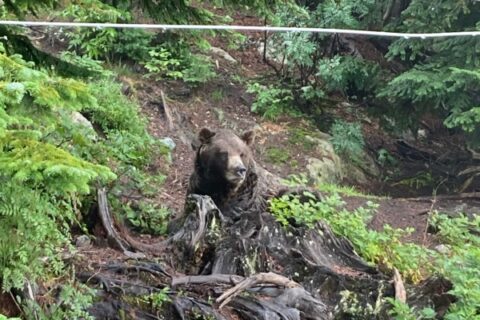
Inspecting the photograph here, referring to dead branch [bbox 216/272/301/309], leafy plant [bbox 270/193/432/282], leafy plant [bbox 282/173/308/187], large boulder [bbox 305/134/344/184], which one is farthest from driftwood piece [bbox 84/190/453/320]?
large boulder [bbox 305/134/344/184]

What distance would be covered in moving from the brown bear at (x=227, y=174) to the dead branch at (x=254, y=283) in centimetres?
135

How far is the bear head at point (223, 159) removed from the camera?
6230 mm

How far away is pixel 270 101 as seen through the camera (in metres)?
12.6

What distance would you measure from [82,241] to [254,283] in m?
1.35

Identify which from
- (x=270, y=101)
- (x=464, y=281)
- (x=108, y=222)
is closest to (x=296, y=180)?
(x=270, y=101)

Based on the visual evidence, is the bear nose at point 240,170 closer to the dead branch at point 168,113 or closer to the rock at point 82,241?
the rock at point 82,241

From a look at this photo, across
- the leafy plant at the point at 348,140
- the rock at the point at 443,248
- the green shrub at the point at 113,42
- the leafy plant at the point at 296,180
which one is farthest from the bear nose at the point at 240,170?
the leafy plant at the point at 348,140

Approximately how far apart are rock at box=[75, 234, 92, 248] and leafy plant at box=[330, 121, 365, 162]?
24.6 feet

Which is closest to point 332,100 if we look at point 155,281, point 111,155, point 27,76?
point 111,155

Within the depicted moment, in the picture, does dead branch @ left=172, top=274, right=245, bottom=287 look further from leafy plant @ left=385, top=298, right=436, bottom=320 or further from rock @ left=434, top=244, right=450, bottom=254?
rock @ left=434, top=244, right=450, bottom=254

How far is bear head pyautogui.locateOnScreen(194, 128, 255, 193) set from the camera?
623 centimetres

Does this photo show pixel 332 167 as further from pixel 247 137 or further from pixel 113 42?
pixel 247 137

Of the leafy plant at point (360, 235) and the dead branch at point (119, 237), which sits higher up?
the dead branch at point (119, 237)

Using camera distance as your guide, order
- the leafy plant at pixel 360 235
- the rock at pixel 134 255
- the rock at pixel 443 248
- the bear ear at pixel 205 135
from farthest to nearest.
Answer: the rock at pixel 443 248 < the bear ear at pixel 205 135 < the leafy plant at pixel 360 235 < the rock at pixel 134 255
